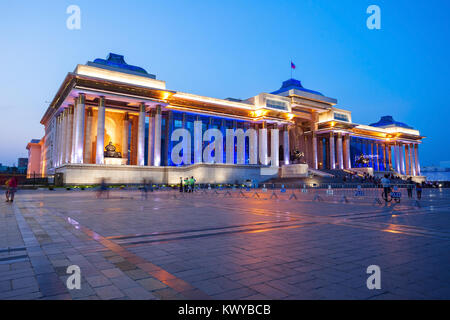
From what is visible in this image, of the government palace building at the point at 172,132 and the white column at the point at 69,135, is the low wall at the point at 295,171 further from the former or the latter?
the white column at the point at 69,135

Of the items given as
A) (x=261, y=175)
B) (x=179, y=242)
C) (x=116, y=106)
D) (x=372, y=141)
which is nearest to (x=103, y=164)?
(x=116, y=106)

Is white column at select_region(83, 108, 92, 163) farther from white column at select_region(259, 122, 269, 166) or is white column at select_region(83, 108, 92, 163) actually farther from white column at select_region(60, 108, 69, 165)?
white column at select_region(259, 122, 269, 166)

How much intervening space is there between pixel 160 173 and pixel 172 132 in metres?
11.1

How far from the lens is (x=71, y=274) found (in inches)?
169

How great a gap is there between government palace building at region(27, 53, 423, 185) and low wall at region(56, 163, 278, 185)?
0.43 feet

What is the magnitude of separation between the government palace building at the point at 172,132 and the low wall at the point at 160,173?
13cm

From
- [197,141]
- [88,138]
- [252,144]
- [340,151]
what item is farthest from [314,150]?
[88,138]

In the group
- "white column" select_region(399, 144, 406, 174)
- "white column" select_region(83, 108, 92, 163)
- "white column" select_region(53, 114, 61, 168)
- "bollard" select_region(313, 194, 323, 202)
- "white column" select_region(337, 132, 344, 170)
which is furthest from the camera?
"white column" select_region(399, 144, 406, 174)

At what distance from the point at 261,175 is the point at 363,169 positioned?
26667mm

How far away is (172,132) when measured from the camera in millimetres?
52812

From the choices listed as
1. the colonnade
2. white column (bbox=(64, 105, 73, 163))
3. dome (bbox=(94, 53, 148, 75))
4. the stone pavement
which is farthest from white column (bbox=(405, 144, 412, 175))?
the stone pavement

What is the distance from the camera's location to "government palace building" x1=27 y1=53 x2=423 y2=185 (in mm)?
40781

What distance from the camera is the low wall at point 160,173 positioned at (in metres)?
38.0
